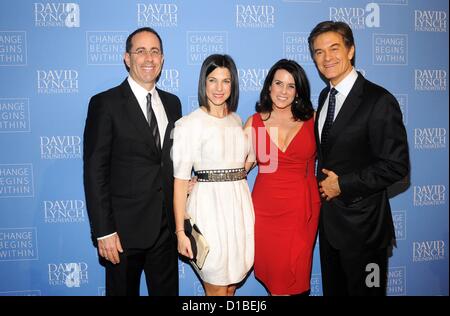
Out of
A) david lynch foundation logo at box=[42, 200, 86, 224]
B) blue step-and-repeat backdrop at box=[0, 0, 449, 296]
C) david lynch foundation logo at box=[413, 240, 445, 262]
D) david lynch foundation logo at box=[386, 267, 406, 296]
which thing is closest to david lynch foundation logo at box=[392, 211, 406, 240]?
blue step-and-repeat backdrop at box=[0, 0, 449, 296]

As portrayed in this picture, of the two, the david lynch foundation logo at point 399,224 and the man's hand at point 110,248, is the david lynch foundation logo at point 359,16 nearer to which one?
the david lynch foundation logo at point 399,224

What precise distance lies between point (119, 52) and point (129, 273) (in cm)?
178

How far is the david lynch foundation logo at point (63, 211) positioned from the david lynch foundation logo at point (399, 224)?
9.29 feet

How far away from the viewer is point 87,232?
3.14m

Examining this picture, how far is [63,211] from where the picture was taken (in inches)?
122

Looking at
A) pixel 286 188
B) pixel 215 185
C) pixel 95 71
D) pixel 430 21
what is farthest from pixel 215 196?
pixel 430 21

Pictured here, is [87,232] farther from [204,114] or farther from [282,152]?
[282,152]

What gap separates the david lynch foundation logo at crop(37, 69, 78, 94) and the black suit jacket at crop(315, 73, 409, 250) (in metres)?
2.11

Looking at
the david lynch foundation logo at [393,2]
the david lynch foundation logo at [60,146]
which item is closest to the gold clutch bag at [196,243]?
the david lynch foundation logo at [60,146]

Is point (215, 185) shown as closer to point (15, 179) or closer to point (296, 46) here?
point (296, 46)

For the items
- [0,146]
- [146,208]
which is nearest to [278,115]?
[146,208]

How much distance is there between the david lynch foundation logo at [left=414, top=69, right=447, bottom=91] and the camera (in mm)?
3400

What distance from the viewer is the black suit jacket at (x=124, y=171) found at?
2.30 metres

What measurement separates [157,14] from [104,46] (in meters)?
0.52
